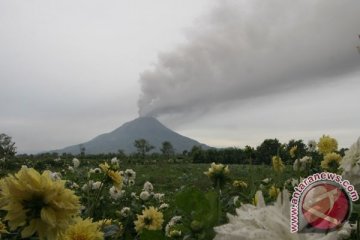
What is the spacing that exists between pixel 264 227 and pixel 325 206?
15 cm

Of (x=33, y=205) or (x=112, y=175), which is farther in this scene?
(x=112, y=175)

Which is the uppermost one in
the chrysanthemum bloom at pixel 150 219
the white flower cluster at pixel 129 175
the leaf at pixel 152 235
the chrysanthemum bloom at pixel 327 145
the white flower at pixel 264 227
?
the chrysanthemum bloom at pixel 327 145

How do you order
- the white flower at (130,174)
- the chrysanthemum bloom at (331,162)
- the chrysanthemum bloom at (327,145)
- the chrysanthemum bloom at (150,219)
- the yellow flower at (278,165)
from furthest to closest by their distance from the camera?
the white flower at (130,174), the chrysanthemum bloom at (327,145), the chrysanthemum bloom at (331,162), the chrysanthemum bloom at (150,219), the yellow flower at (278,165)

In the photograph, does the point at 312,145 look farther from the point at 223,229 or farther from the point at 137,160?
the point at 137,160

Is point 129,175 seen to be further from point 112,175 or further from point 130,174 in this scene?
point 112,175

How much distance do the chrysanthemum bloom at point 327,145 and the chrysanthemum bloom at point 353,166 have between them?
218cm

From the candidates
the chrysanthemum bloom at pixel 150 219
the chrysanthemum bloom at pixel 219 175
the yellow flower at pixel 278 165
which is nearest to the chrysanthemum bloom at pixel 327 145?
the yellow flower at pixel 278 165

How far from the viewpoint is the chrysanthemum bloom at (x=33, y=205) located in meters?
1.16

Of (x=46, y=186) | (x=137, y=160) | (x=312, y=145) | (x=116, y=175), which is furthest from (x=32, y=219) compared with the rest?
Result: (x=137, y=160)

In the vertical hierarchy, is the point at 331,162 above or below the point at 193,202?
above

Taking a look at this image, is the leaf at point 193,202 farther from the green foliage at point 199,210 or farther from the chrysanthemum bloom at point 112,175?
the chrysanthemum bloom at point 112,175

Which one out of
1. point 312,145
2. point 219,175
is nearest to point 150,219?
point 219,175

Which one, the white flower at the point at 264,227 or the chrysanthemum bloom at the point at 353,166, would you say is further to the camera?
the chrysanthemum bloom at the point at 353,166

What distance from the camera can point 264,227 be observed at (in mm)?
689
